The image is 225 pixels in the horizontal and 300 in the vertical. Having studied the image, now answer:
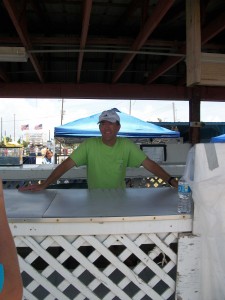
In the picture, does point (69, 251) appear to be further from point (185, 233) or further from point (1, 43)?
point (1, 43)

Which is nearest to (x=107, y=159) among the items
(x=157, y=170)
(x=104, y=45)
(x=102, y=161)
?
(x=102, y=161)

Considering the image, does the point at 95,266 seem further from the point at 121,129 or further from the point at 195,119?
the point at 121,129

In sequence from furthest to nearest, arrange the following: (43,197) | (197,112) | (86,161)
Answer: (197,112) < (86,161) < (43,197)

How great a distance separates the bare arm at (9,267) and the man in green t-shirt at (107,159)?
179 centimetres

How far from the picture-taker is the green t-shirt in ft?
9.09

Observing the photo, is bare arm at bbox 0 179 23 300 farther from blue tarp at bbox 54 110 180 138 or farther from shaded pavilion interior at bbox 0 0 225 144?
blue tarp at bbox 54 110 180 138

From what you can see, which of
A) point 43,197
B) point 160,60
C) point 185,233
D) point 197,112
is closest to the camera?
point 185,233

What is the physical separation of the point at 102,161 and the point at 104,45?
3813 mm

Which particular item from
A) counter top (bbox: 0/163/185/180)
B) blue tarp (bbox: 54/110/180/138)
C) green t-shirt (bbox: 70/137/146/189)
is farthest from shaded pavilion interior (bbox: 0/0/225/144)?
counter top (bbox: 0/163/185/180)

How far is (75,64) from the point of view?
27.6ft

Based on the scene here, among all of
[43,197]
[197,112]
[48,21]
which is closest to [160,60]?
[197,112]

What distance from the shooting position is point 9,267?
0.88 m

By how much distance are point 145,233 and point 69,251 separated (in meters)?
0.41

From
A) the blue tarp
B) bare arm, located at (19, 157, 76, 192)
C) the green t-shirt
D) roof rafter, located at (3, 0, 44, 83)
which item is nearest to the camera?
bare arm, located at (19, 157, 76, 192)
